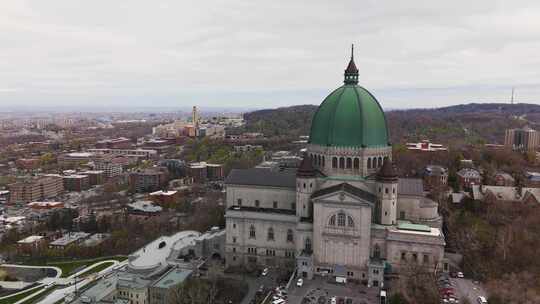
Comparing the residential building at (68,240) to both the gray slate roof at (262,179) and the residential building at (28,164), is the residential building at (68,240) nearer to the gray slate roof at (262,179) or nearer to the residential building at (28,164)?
the gray slate roof at (262,179)

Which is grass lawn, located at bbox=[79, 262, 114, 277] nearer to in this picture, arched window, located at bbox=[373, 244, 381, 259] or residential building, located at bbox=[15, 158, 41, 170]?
arched window, located at bbox=[373, 244, 381, 259]

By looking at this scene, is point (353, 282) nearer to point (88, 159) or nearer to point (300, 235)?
point (300, 235)

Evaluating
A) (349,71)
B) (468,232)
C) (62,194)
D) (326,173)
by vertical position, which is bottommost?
(62,194)

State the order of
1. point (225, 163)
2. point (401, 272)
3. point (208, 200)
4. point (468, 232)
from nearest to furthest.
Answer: point (401, 272), point (468, 232), point (208, 200), point (225, 163)

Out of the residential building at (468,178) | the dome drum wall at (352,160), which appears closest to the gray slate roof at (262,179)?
the dome drum wall at (352,160)

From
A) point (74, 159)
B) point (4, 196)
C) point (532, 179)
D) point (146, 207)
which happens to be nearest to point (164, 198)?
point (146, 207)

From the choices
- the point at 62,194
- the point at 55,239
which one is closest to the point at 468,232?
the point at 55,239
